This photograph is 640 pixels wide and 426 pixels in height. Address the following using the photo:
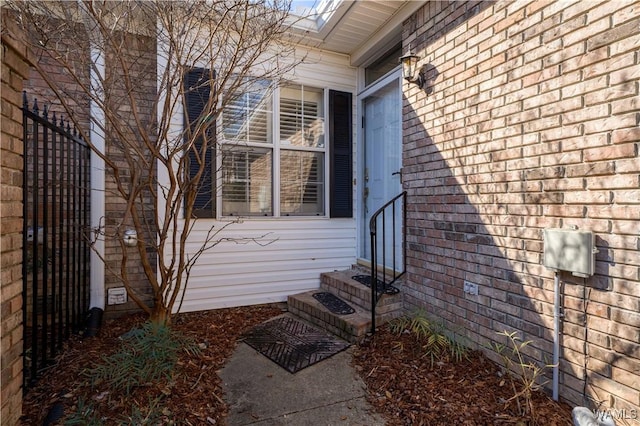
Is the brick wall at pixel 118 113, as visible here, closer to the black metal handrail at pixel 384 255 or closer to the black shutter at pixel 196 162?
the black shutter at pixel 196 162

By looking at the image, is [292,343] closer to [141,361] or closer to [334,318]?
[334,318]

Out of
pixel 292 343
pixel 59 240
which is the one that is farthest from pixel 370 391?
pixel 59 240

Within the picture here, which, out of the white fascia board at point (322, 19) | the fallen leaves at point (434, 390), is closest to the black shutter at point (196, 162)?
the white fascia board at point (322, 19)

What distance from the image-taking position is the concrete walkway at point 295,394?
2.04 metres

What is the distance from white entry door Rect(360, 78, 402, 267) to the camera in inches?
151

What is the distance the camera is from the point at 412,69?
10.8ft

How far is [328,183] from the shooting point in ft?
14.2

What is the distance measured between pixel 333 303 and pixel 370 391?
133 cm

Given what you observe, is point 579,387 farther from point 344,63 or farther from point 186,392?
point 344,63

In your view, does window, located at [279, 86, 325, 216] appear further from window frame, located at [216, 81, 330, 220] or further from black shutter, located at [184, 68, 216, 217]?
black shutter, located at [184, 68, 216, 217]

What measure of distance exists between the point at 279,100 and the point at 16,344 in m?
3.29

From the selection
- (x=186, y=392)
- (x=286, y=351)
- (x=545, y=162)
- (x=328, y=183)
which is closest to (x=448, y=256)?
(x=545, y=162)

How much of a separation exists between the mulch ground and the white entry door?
1.34 metres

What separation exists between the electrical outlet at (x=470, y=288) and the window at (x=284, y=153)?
193 centimetres
